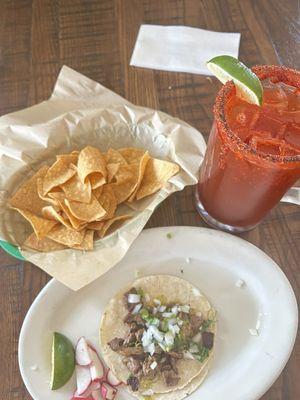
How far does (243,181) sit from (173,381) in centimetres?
51

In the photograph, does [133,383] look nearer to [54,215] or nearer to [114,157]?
[54,215]

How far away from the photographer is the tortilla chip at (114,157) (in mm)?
1321

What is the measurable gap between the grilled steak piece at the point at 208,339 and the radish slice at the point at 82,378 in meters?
0.29

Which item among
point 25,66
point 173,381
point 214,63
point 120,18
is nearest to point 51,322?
point 173,381

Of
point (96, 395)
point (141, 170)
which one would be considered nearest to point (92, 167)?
point (141, 170)

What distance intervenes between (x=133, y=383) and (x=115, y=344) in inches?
4.0

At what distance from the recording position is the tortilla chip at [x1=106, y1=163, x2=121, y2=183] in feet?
4.24

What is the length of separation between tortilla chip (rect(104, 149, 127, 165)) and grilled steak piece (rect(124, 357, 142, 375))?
0.51 m

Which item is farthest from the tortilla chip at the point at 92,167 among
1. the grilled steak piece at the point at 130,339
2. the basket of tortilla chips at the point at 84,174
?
the grilled steak piece at the point at 130,339

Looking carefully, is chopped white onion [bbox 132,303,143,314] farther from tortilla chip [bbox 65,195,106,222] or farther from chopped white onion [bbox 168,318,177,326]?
tortilla chip [bbox 65,195,106,222]

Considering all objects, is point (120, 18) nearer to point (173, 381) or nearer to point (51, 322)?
point (51, 322)

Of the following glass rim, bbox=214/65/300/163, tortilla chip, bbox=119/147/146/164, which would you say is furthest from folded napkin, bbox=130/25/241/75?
glass rim, bbox=214/65/300/163

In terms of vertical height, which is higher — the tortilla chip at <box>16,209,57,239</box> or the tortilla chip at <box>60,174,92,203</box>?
the tortilla chip at <box>60,174,92,203</box>

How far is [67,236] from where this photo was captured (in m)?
1.22
